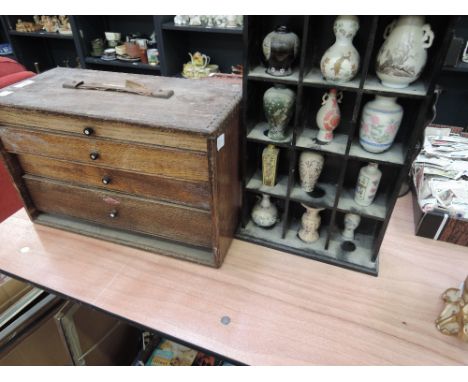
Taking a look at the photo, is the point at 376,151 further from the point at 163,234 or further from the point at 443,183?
the point at 163,234

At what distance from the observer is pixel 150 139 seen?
0.92 metres

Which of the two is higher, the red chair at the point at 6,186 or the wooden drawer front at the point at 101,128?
the wooden drawer front at the point at 101,128

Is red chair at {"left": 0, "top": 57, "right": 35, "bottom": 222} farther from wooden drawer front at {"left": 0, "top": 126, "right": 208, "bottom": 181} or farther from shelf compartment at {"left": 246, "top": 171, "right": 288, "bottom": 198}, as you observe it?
shelf compartment at {"left": 246, "top": 171, "right": 288, "bottom": 198}

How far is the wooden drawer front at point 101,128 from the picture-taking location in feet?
2.91

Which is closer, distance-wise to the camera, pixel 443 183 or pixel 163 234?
pixel 163 234

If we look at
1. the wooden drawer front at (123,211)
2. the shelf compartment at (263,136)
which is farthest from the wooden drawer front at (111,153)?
the shelf compartment at (263,136)

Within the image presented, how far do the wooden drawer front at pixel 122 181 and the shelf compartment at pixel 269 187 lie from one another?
8.5 inches

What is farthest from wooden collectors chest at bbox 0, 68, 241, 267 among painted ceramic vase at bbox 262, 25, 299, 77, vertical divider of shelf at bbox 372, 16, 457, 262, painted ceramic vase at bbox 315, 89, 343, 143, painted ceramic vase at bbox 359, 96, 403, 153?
vertical divider of shelf at bbox 372, 16, 457, 262

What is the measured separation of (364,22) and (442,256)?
80cm

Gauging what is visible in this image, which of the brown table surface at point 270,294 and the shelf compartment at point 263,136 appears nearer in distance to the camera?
the brown table surface at point 270,294

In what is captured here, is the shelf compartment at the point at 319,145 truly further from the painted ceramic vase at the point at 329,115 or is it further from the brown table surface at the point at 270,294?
the brown table surface at the point at 270,294

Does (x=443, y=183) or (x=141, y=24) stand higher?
(x=141, y=24)

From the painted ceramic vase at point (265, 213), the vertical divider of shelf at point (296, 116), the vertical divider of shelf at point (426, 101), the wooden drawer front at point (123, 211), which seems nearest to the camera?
the vertical divider of shelf at point (426, 101)

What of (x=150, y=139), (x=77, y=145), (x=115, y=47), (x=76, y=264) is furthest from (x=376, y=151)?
(x=115, y=47)
